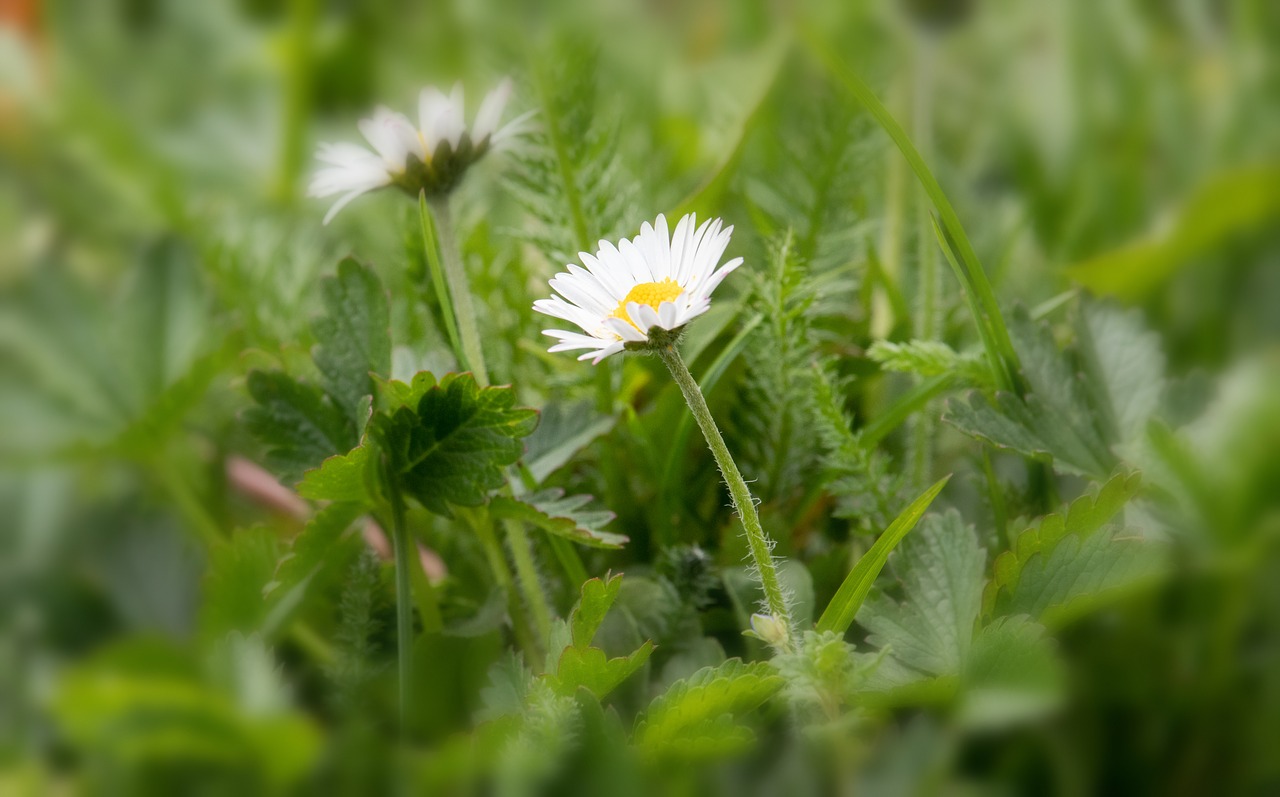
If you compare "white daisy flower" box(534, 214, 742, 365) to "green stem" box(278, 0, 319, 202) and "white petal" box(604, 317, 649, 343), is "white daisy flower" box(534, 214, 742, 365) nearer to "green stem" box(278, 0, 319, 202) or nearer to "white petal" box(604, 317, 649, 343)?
"white petal" box(604, 317, 649, 343)

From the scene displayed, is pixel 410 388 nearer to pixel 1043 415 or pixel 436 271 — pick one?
pixel 436 271

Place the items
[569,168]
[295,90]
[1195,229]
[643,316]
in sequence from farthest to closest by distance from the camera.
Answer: [295,90] < [1195,229] < [569,168] < [643,316]

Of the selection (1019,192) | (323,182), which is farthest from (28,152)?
(1019,192)

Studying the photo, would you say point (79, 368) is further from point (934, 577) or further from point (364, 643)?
point (934, 577)

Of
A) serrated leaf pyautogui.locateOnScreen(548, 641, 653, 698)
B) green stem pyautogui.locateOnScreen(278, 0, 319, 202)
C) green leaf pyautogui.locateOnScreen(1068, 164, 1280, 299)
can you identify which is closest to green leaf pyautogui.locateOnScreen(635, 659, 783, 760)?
serrated leaf pyautogui.locateOnScreen(548, 641, 653, 698)

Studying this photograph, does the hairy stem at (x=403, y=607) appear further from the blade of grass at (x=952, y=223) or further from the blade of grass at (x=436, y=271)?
the blade of grass at (x=952, y=223)

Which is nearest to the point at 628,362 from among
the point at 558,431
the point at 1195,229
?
the point at 558,431

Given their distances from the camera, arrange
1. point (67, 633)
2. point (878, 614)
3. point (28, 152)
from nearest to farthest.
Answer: point (878, 614)
point (67, 633)
point (28, 152)
